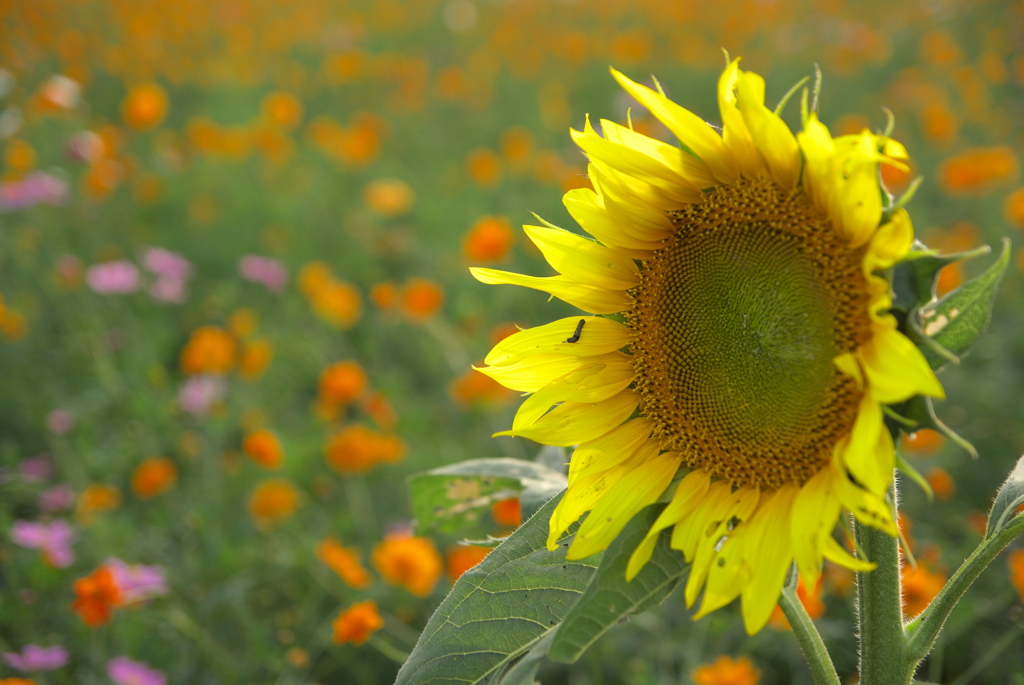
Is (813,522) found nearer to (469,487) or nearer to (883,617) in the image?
(883,617)

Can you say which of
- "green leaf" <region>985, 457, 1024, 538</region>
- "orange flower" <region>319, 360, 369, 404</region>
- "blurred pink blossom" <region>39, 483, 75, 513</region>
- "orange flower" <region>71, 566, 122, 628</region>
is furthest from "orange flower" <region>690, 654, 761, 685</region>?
"blurred pink blossom" <region>39, 483, 75, 513</region>

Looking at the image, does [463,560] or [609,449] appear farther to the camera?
[463,560]

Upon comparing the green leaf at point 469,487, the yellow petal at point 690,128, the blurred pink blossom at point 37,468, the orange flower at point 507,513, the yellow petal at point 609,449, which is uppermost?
the yellow petal at point 690,128

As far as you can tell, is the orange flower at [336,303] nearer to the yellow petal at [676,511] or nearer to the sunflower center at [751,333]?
the sunflower center at [751,333]

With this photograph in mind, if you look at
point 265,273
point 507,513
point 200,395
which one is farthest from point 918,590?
point 265,273

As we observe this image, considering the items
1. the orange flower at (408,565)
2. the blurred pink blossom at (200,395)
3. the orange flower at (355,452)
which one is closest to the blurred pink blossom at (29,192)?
the blurred pink blossom at (200,395)
